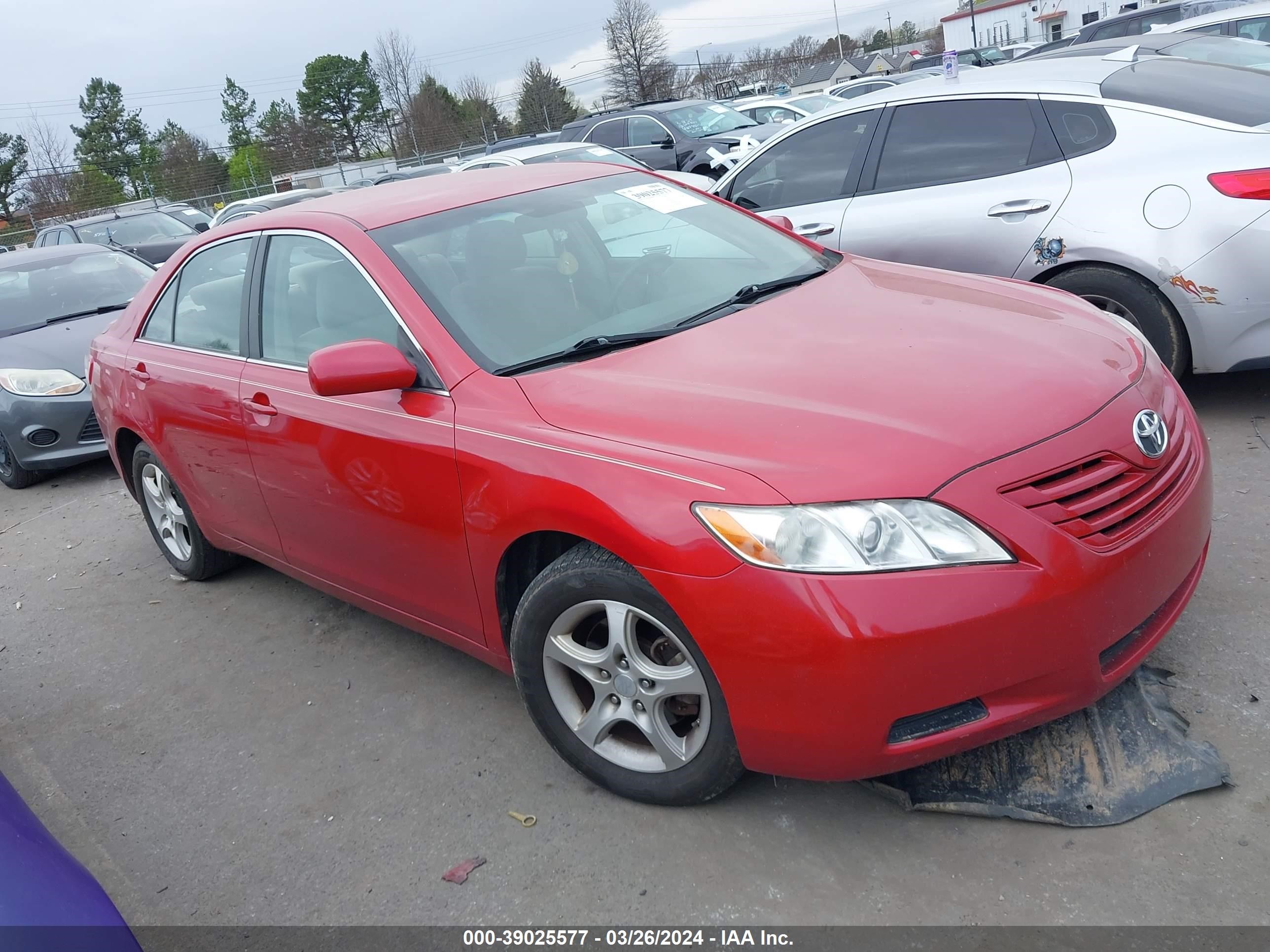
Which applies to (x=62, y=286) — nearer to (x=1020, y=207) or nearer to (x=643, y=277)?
(x=643, y=277)

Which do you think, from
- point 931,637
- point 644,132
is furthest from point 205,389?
point 644,132

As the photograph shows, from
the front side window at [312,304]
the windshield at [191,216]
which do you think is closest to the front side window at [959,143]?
the front side window at [312,304]

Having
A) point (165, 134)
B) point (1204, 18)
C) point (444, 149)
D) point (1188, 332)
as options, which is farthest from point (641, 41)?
point (1188, 332)

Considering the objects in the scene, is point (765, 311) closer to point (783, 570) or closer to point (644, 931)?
point (783, 570)

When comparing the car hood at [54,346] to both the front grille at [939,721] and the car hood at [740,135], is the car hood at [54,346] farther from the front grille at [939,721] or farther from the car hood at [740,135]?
the car hood at [740,135]

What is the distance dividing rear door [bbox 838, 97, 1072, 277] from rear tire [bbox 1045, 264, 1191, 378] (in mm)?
331

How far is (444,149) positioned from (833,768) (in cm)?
5709

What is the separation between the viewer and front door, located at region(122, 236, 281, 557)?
3914 millimetres

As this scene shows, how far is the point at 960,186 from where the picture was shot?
5.16m

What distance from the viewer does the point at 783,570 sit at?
2242mm

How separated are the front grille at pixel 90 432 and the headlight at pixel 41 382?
0.69ft

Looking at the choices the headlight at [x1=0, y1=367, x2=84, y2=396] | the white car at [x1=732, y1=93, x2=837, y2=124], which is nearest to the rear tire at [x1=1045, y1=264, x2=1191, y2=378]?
the headlight at [x1=0, y1=367, x2=84, y2=396]

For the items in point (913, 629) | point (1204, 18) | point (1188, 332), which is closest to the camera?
→ point (913, 629)

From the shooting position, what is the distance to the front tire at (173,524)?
470 cm
